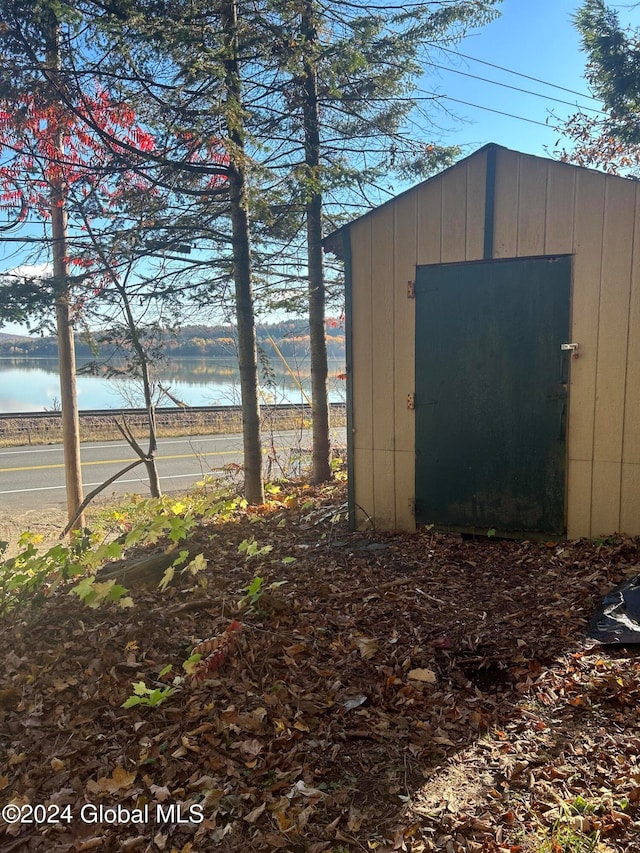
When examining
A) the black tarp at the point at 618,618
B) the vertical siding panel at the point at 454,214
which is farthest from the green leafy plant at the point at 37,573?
the vertical siding panel at the point at 454,214

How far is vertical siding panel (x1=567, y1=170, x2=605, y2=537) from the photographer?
13.3 feet

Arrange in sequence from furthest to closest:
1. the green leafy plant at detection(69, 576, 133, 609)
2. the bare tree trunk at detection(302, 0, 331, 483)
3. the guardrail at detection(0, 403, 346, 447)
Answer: the guardrail at detection(0, 403, 346, 447) < the bare tree trunk at detection(302, 0, 331, 483) < the green leafy plant at detection(69, 576, 133, 609)

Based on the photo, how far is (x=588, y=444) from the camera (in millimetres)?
4230

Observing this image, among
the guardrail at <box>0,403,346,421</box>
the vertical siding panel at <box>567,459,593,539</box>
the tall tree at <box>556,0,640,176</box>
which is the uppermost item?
the tall tree at <box>556,0,640,176</box>

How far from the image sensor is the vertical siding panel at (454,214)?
445 cm

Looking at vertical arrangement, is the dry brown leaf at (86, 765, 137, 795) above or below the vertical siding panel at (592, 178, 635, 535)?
below

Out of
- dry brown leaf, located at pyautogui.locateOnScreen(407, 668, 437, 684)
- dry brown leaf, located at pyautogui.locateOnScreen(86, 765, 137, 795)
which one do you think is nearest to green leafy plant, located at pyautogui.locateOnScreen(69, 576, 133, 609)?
dry brown leaf, located at pyautogui.locateOnScreen(86, 765, 137, 795)

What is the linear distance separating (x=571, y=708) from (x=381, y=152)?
21.8 ft

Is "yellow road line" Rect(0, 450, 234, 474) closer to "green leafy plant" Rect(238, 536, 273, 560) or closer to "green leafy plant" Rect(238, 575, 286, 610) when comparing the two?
"green leafy plant" Rect(238, 536, 273, 560)

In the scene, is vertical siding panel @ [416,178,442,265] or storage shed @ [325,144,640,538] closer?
storage shed @ [325,144,640,538]

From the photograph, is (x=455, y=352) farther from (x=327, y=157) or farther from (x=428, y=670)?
(x=327, y=157)

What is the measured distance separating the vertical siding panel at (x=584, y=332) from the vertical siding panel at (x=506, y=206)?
433 mm

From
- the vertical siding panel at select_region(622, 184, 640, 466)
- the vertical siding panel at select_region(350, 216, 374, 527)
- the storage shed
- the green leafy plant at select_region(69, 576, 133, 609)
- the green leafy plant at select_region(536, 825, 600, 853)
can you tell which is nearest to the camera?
the green leafy plant at select_region(536, 825, 600, 853)

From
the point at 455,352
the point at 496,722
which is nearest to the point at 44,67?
the point at 455,352
